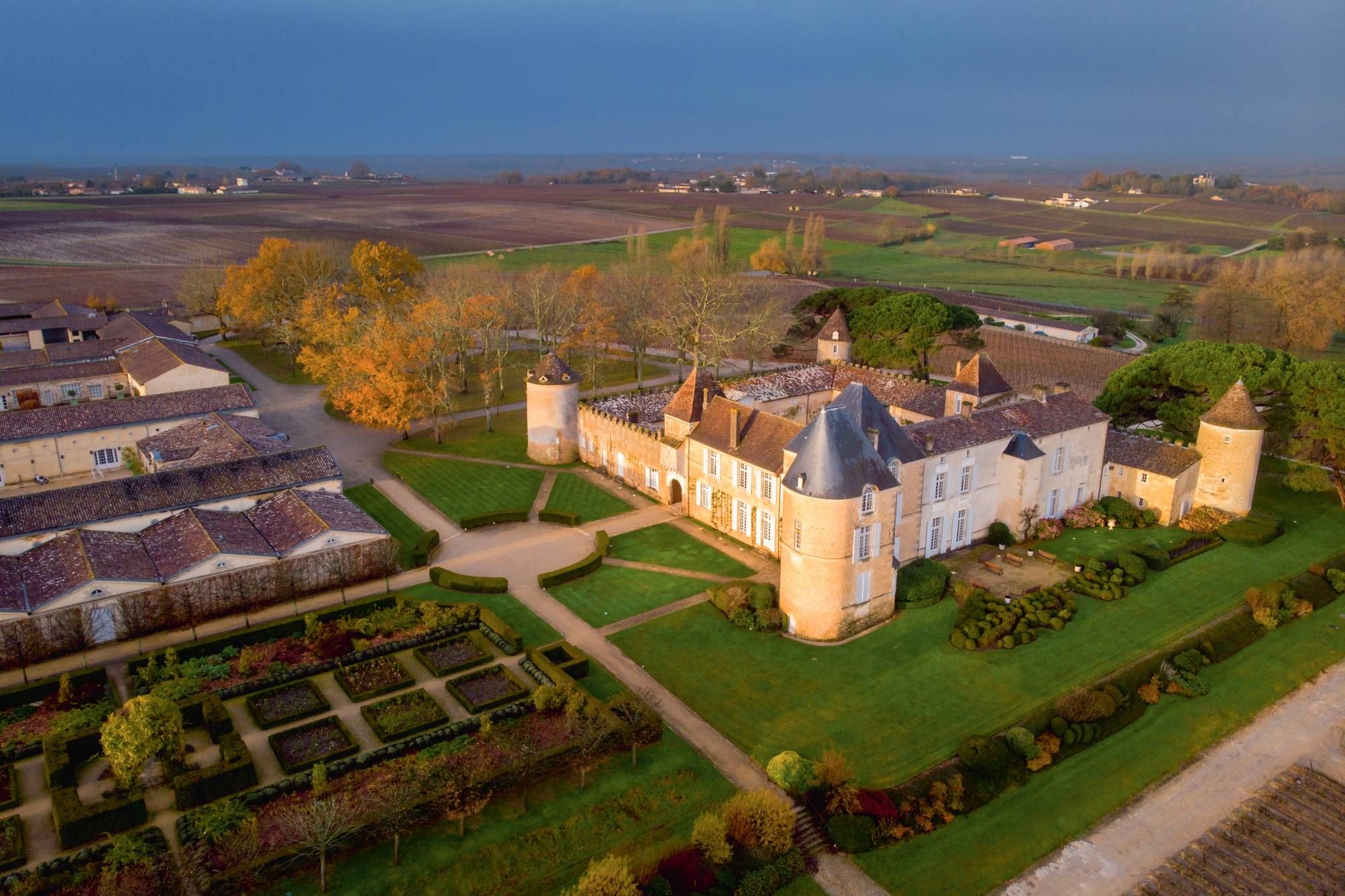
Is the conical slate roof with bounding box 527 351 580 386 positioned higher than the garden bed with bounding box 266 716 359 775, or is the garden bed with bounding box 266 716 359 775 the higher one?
the conical slate roof with bounding box 527 351 580 386

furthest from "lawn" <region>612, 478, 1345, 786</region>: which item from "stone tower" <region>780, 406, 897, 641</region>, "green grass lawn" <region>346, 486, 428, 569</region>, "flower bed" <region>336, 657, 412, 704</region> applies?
"green grass lawn" <region>346, 486, 428, 569</region>

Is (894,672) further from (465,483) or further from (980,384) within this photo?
(465,483)

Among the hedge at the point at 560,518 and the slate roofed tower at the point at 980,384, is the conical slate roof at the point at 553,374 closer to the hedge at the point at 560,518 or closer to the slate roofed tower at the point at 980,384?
the hedge at the point at 560,518

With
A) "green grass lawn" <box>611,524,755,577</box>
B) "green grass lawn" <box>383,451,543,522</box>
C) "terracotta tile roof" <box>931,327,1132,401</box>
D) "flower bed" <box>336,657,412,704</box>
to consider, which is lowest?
"flower bed" <box>336,657,412,704</box>

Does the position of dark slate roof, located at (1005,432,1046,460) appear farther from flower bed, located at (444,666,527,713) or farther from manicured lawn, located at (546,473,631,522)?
flower bed, located at (444,666,527,713)

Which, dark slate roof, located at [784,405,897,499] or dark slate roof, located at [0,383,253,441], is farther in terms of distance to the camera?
dark slate roof, located at [0,383,253,441]

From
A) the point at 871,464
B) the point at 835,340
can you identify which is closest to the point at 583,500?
the point at 871,464

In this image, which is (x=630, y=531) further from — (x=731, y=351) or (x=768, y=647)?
(x=731, y=351)
